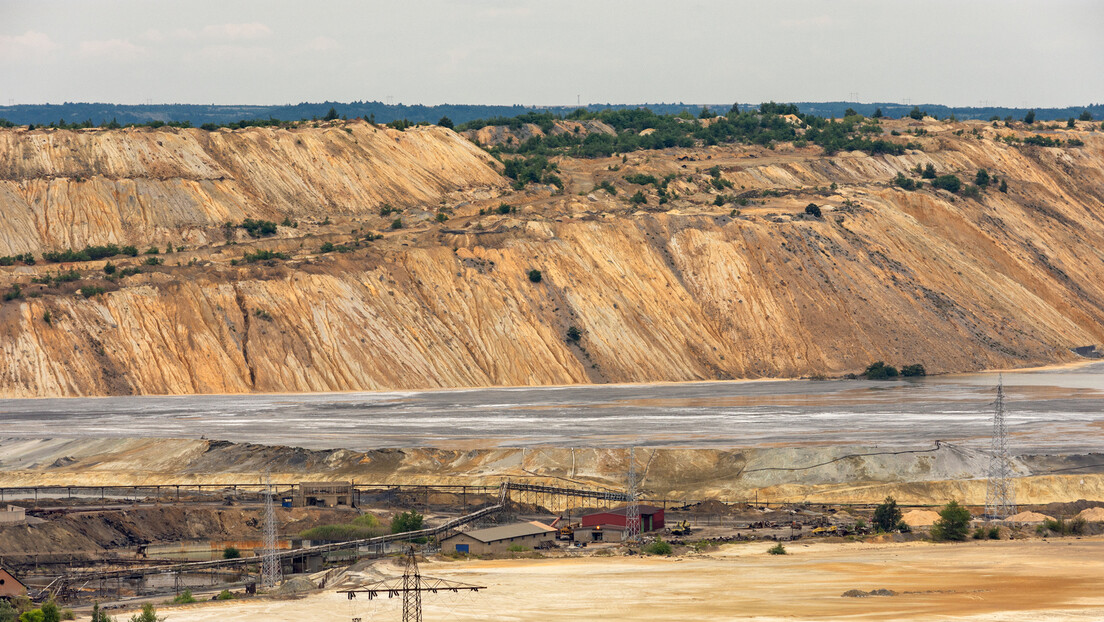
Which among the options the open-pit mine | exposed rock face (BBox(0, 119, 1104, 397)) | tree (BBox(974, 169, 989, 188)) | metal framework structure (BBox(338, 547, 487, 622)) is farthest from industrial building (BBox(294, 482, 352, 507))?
tree (BBox(974, 169, 989, 188))

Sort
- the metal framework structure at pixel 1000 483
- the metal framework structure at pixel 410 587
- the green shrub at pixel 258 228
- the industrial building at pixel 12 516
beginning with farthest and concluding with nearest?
the green shrub at pixel 258 228 → the metal framework structure at pixel 1000 483 → the industrial building at pixel 12 516 → the metal framework structure at pixel 410 587

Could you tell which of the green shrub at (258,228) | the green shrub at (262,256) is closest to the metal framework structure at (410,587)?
the green shrub at (262,256)

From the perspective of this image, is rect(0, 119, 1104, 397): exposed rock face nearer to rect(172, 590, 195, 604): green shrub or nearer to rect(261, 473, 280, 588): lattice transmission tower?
rect(261, 473, 280, 588): lattice transmission tower

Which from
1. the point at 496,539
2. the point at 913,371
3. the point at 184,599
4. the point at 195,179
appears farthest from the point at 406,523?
the point at 195,179

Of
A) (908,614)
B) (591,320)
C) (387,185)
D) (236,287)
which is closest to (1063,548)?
(908,614)

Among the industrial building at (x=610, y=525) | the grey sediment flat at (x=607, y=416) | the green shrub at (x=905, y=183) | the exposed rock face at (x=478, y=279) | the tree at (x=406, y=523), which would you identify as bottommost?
the industrial building at (x=610, y=525)

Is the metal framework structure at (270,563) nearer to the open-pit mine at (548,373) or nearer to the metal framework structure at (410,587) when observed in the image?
the open-pit mine at (548,373)
